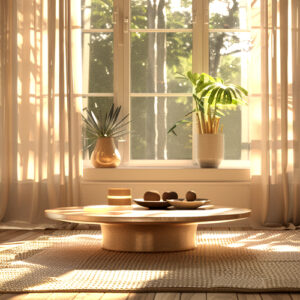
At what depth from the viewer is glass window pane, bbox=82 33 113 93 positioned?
214 inches

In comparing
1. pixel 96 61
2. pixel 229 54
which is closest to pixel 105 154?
pixel 96 61

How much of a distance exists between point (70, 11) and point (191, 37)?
1.07m

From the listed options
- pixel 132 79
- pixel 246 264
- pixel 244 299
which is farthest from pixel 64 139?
pixel 244 299

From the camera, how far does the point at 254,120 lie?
5.14 metres

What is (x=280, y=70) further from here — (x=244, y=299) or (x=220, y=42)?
(x=244, y=299)

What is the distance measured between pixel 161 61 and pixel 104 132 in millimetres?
832

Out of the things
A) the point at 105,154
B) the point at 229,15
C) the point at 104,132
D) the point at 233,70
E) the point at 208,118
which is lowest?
the point at 105,154

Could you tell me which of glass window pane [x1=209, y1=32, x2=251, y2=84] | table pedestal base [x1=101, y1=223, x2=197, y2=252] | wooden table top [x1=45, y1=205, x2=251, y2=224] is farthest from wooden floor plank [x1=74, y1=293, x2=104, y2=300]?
glass window pane [x1=209, y1=32, x2=251, y2=84]

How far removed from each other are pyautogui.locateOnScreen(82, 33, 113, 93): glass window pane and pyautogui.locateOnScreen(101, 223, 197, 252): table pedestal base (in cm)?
203

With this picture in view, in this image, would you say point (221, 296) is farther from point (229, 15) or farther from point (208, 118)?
point (229, 15)

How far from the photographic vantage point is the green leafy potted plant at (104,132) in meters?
5.17

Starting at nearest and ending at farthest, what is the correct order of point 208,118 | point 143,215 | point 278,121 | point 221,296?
Result: point 221,296 → point 143,215 → point 278,121 → point 208,118

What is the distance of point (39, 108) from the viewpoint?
16.9ft

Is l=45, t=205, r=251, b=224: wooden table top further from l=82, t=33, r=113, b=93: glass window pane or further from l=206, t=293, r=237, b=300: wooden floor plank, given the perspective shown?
l=82, t=33, r=113, b=93: glass window pane
